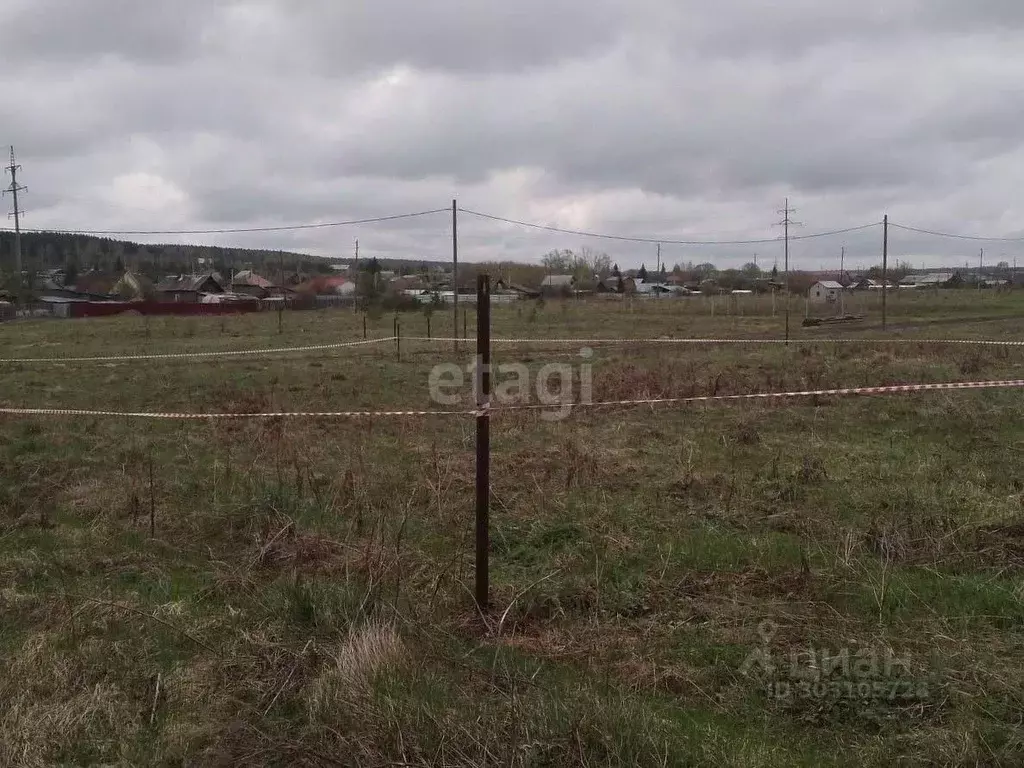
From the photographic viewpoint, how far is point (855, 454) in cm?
805

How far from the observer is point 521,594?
14.1ft

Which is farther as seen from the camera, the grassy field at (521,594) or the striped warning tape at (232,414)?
the striped warning tape at (232,414)

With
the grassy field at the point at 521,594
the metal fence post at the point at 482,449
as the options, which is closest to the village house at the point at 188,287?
the grassy field at the point at 521,594

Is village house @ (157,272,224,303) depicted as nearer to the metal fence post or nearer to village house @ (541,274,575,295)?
village house @ (541,274,575,295)

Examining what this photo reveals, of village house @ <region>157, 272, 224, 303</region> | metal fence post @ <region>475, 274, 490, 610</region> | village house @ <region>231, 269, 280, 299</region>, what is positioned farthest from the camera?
village house @ <region>231, 269, 280, 299</region>

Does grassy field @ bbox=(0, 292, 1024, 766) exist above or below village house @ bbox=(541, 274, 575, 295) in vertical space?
below

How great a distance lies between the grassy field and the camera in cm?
300

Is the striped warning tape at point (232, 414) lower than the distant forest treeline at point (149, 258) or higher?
lower

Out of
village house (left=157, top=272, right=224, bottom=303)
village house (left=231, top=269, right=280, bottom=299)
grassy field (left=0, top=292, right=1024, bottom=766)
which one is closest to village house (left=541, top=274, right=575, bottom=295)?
village house (left=231, top=269, right=280, bottom=299)

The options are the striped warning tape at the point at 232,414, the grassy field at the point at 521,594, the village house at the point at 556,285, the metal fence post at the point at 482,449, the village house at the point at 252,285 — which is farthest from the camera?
the village house at the point at 252,285

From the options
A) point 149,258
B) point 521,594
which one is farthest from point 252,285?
point 521,594

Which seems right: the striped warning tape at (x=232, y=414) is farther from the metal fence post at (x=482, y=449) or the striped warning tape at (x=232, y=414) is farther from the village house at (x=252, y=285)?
the village house at (x=252, y=285)

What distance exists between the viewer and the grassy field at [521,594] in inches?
118

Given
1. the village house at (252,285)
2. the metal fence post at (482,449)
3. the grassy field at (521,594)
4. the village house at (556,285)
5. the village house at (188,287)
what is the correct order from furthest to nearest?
1. the village house at (252,285)
2. the village house at (188,287)
3. the village house at (556,285)
4. the metal fence post at (482,449)
5. the grassy field at (521,594)
